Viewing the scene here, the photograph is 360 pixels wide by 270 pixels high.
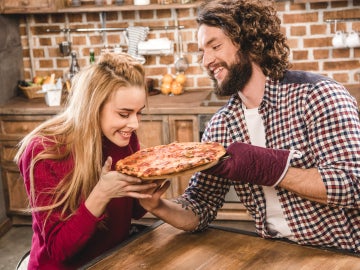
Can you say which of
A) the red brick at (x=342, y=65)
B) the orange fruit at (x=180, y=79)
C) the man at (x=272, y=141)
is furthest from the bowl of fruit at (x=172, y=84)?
the man at (x=272, y=141)

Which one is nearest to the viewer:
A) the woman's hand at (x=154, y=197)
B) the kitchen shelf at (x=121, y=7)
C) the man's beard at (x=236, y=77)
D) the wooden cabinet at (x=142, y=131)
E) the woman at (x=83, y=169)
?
the woman at (x=83, y=169)

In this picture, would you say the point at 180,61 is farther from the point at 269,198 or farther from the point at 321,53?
the point at 269,198

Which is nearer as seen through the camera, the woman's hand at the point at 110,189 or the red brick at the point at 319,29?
the woman's hand at the point at 110,189

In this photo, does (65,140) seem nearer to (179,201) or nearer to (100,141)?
(100,141)

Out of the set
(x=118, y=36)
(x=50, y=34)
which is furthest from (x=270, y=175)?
(x=50, y=34)

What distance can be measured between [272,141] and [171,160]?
0.41 m

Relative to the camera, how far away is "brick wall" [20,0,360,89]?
399cm

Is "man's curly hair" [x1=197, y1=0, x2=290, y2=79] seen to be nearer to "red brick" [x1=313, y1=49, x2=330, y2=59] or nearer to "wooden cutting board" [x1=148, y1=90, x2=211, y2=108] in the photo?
"wooden cutting board" [x1=148, y1=90, x2=211, y2=108]

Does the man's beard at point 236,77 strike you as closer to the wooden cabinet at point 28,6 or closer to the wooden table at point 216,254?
the wooden table at point 216,254

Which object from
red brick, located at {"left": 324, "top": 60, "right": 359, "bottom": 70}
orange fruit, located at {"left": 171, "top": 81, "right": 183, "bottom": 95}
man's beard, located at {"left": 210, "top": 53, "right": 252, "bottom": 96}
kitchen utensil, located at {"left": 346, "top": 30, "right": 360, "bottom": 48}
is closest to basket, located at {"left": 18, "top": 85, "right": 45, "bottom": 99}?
orange fruit, located at {"left": 171, "top": 81, "right": 183, "bottom": 95}

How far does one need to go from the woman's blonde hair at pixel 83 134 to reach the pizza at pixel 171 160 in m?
0.13

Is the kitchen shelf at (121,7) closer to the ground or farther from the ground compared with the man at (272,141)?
farther from the ground

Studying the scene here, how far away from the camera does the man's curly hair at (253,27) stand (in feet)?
7.11

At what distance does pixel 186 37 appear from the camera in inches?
167
